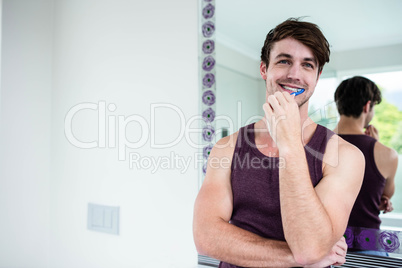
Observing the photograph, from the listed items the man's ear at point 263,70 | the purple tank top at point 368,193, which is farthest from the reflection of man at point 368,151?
the man's ear at point 263,70

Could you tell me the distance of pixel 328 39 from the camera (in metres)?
0.94

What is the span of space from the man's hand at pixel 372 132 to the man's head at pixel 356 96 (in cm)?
2

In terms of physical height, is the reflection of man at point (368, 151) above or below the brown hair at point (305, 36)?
below

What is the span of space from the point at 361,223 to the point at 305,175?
1.18 feet

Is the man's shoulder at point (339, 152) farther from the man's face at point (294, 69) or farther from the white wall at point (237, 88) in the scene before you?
the white wall at point (237, 88)

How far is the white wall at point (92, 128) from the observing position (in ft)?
3.95

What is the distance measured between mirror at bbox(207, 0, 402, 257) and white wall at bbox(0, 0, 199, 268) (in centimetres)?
18

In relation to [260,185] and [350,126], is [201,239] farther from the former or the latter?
[350,126]

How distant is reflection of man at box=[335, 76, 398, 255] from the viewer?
91 cm

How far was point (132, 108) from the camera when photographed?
130 cm

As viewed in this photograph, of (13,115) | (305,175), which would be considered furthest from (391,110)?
(13,115)

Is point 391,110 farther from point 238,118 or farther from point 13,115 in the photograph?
point 13,115

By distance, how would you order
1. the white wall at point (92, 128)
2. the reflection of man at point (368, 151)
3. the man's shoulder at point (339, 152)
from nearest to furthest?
the man's shoulder at point (339, 152) < the reflection of man at point (368, 151) < the white wall at point (92, 128)

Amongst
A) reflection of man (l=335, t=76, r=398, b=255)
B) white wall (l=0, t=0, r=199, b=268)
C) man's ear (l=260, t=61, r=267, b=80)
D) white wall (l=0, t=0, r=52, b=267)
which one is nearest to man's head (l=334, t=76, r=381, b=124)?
reflection of man (l=335, t=76, r=398, b=255)
